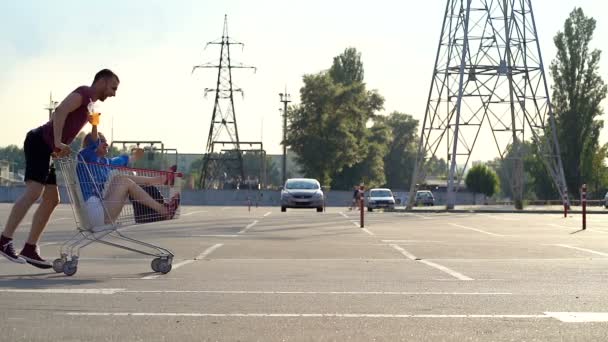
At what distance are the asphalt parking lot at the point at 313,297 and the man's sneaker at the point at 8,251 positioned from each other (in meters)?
0.19

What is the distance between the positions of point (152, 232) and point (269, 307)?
1271 centimetres

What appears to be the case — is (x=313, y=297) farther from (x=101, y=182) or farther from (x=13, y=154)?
(x=13, y=154)

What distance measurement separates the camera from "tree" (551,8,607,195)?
70.8 meters

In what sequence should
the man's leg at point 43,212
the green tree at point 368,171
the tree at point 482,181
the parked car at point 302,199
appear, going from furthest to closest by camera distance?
1. the tree at point 482,181
2. the green tree at point 368,171
3. the parked car at point 302,199
4. the man's leg at point 43,212

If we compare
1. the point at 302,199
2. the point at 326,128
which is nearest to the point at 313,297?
the point at 302,199

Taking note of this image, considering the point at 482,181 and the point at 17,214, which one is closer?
the point at 17,214

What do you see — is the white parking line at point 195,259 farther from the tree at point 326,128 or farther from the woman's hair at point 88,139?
the tree at point 326,128

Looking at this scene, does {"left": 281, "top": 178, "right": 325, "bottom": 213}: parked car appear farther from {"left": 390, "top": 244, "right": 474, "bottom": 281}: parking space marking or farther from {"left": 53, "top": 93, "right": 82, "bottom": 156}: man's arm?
{"left": 53, "top": 93, "right": 82, "bottom": 156}: man's arm

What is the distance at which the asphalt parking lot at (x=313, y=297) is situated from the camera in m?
5.68

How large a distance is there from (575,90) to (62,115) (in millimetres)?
66079

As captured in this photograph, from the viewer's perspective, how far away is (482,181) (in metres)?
105

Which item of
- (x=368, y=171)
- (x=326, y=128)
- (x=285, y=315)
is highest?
(x=326, y=128)

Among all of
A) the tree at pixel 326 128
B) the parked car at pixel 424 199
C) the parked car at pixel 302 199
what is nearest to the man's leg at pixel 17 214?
the parked car at pixel 302 199

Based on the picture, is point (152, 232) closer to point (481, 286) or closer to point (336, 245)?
point (336, 245)
